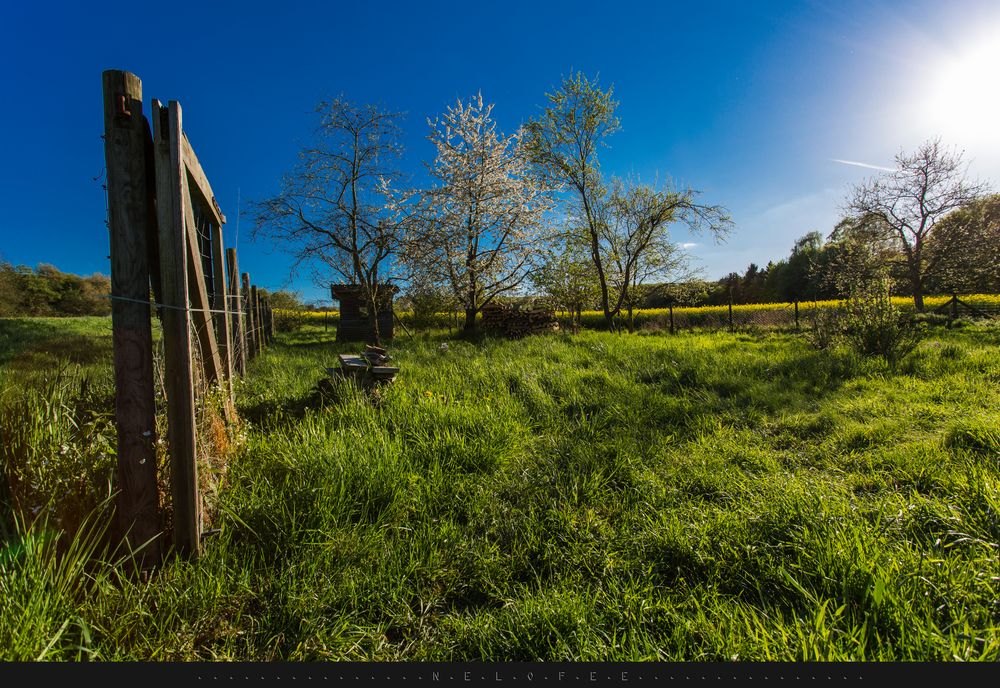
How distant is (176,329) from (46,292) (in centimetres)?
4224

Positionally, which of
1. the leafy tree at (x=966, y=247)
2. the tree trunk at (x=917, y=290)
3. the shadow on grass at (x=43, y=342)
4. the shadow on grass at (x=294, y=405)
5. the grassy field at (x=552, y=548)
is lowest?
the grassy field at (x=552, y=548)

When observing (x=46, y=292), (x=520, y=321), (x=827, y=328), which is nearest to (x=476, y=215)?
(x=520, y=321)

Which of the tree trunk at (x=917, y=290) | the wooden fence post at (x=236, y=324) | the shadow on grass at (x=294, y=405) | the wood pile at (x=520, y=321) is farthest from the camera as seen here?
the tree trunk at (x=917, y=290)

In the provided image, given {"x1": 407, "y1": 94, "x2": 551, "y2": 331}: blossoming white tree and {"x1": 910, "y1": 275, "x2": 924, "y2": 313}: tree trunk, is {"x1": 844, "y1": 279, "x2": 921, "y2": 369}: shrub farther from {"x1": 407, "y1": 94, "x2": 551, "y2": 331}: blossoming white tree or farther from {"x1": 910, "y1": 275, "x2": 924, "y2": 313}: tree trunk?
{"x1": 910, "y1": 275, "x2": 924, "y2": 313}: tree trunk

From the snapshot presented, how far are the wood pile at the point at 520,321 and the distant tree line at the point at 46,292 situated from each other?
24659mm

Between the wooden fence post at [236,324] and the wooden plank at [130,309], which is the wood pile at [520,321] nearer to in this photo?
the wooden fence post at [236,324]

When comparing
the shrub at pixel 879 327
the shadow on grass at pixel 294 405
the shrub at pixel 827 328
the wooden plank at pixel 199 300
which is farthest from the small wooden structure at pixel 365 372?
the shrub at pixel 827 328

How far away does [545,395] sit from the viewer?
4926 mm

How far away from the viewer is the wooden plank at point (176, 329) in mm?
1880

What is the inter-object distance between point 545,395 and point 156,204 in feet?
13.1

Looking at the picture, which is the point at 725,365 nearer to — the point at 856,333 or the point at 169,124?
the point at 856,333

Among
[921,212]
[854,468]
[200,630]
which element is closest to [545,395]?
[854,468]

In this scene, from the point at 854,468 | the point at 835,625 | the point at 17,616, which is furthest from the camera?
the point at 854,468

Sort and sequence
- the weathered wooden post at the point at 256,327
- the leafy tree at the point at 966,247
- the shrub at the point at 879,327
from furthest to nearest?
1. the leafy tree at the point at 966,247
2. the weathered wooden post at the point at 256,327
3. the shrub at the point at 879,327
